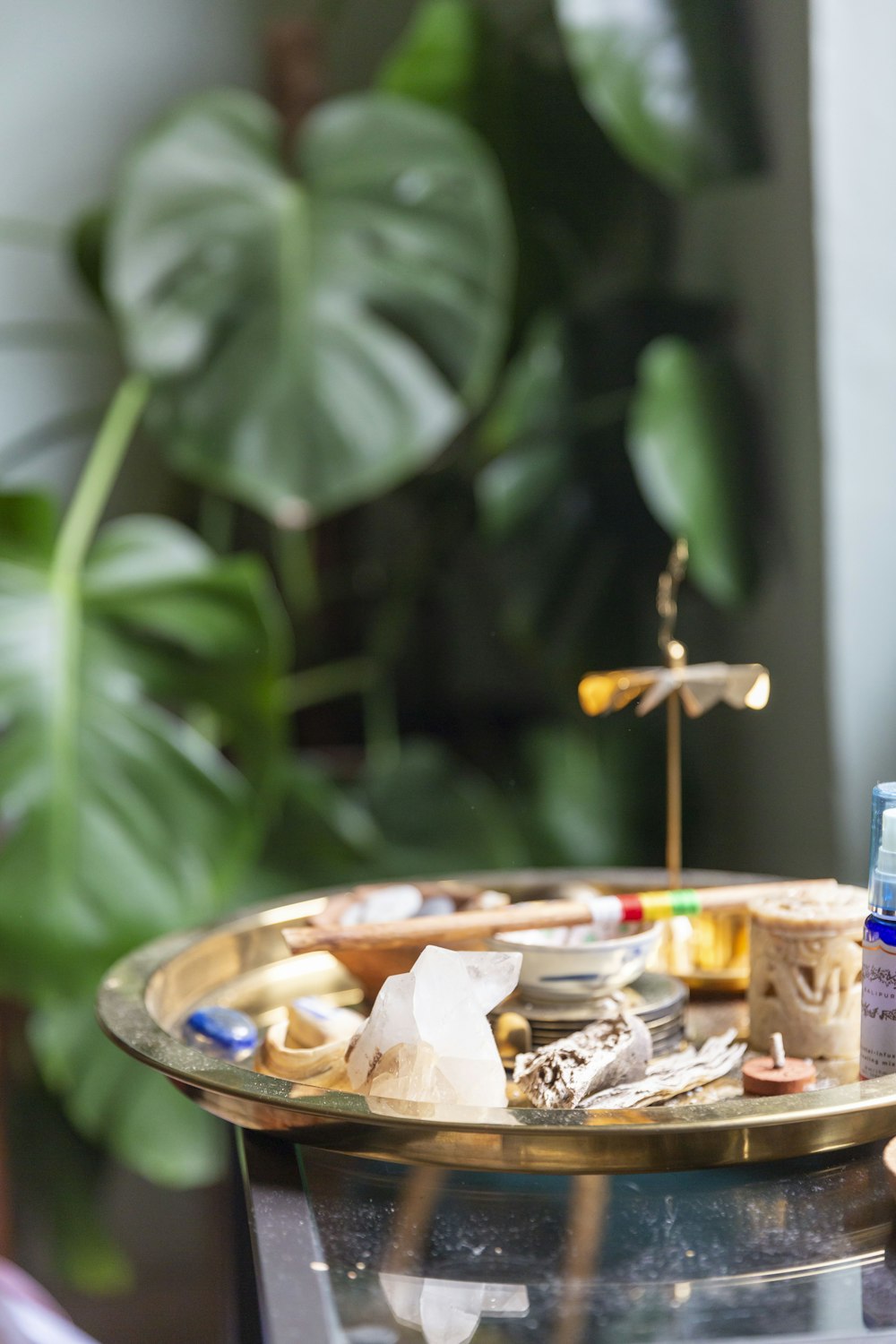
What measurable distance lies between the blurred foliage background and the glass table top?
53 cm

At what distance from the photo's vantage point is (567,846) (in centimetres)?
154

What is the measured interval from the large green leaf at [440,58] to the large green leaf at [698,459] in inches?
15.4

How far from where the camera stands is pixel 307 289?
1228 mm

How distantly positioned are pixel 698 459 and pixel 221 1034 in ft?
3.02

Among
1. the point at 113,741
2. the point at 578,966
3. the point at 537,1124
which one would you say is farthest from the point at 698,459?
the point at 537,1124

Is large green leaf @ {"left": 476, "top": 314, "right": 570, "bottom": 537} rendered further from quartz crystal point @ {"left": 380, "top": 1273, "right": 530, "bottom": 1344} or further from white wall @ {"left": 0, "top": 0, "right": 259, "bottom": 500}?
quartz crystal point @ {"left": 380, "top": 1273, "right": 530, "bottom": 1344}

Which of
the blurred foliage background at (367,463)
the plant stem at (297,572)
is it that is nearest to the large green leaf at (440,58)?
the blurred foliage background at (367,463)

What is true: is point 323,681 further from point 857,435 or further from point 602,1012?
point 602,1012

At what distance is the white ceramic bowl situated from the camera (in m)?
0.56

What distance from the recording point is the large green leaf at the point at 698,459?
51.5 inches

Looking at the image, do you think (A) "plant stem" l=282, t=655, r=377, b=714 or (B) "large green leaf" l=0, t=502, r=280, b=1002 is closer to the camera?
(B) "large green leaf" l=0, t=502, r=280, b=1002

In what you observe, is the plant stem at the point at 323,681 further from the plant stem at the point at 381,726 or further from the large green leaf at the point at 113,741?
the large green leaf at the point at 113,741

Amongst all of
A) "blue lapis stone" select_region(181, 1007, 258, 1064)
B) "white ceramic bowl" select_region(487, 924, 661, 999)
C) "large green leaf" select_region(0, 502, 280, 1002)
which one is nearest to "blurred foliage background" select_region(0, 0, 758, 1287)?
"large green leaf" select_region(0, 502, 280, 1002)

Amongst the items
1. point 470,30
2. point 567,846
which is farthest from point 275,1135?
point 470,30
